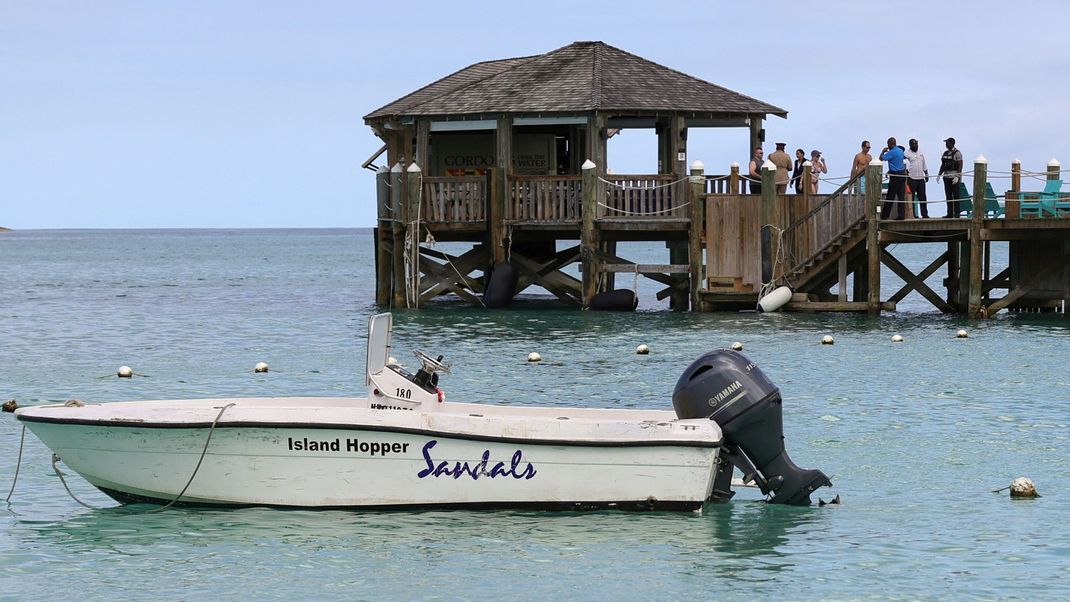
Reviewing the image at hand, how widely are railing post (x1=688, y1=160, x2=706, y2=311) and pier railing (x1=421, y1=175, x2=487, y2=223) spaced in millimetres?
4647

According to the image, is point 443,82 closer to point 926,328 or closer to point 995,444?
point 926,328

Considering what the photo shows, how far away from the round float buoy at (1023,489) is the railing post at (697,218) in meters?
18.1

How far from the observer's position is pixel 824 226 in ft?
103

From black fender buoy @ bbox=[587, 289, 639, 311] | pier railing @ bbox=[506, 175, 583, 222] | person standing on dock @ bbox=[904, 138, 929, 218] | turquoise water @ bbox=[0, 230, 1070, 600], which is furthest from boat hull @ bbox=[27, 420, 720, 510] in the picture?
black fender buoy @ bbox=[587, 289, 639, 311]

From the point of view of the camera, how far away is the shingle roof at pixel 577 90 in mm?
34062

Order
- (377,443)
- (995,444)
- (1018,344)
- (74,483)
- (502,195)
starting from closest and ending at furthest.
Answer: (377,443) → (74,483) → (995,444) → (1018,344) → (502,195)

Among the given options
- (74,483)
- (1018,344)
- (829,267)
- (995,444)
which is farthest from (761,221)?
(74,483)

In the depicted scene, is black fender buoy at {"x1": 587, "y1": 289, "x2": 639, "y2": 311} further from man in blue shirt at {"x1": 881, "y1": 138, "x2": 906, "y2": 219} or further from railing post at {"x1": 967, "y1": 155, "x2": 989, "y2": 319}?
railing post at {"x1": 967, "y1": 155, "x2": 989, "y2": 319}

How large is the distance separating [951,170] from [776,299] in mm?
4186

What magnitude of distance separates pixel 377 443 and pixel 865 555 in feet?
13.1

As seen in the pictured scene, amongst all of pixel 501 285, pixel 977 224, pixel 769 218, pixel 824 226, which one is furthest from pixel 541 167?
pixel 977 224

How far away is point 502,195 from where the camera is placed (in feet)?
111

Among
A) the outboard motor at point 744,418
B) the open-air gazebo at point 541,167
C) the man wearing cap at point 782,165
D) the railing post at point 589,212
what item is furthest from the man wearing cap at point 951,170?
the outboard motor at point 744,418

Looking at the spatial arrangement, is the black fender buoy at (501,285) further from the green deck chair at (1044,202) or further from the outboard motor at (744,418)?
the outboard motor at (744,418)
